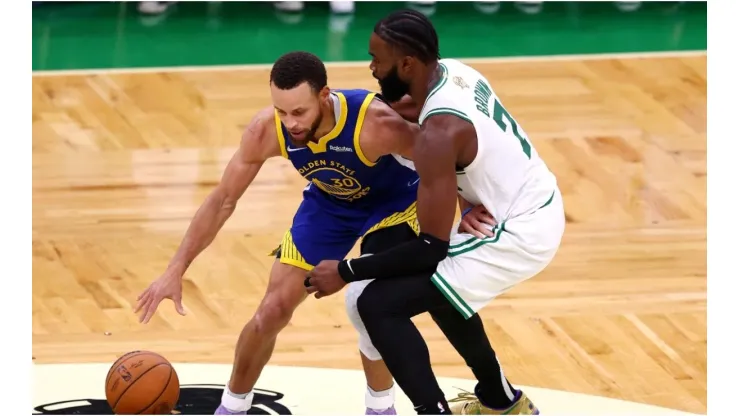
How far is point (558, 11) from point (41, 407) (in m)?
7.52

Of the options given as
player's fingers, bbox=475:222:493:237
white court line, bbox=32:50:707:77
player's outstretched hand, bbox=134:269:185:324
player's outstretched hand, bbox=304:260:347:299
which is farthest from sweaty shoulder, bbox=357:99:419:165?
white court line, bbox=32:50:707:77

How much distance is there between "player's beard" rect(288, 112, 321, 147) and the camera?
168 inches

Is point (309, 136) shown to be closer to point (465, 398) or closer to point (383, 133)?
point (383, 133)

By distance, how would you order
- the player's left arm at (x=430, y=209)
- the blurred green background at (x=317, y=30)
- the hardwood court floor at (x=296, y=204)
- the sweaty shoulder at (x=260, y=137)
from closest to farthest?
the player's left arm at (x=430, y=209) → the sweaty shoulder at (x=260, y=137) → the hardwood court floor at (x=296, y=204) → the blurred green background at (x=317, y=30)

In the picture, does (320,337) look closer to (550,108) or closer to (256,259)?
(256,259)

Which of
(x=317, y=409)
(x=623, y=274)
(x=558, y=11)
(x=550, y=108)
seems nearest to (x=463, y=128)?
(x=317, y=409)

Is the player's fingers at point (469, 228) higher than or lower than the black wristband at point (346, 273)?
higher

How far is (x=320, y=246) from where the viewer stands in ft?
15.3

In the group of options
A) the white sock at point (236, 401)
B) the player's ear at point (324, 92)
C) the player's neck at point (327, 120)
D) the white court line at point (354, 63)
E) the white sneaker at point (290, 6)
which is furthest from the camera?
the white sneaker at point (290, 6)

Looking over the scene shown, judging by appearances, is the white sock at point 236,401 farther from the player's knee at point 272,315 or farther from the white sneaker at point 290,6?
the white sneaker at point 290,6

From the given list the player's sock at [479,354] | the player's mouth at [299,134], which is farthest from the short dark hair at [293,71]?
the player's sock at [479,354]

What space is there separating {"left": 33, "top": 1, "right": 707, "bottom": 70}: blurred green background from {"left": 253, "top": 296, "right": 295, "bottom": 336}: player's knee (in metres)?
5.49

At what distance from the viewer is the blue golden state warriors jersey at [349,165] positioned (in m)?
4.37

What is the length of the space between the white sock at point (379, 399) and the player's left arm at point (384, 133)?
991 millimetres
